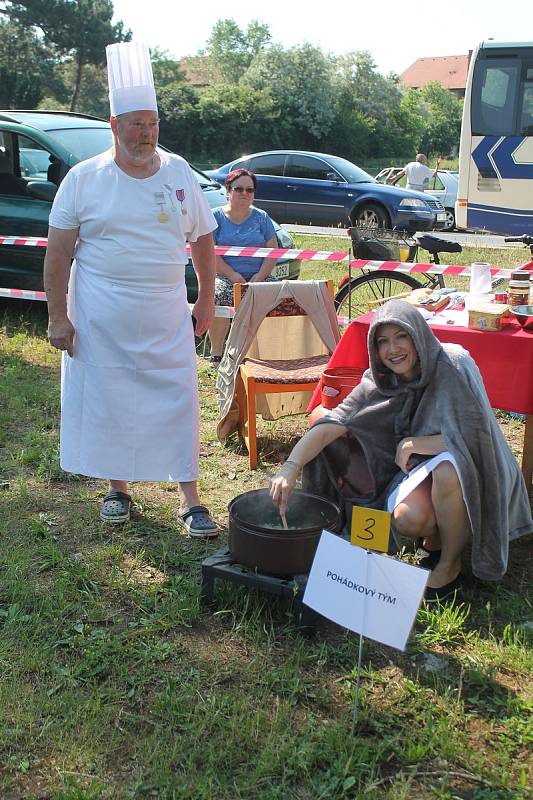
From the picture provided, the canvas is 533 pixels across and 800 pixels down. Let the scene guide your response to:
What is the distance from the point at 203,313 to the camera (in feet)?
12.9

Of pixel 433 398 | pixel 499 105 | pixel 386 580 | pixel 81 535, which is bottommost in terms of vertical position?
pixel 81 535

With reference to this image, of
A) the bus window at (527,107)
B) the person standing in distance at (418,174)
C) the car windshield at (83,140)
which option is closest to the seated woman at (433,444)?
the car windshield at (83,140)

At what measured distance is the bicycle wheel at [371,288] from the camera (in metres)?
6.60

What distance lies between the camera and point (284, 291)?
201 inches

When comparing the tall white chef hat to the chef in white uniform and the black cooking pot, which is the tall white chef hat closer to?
the chef in white uniform

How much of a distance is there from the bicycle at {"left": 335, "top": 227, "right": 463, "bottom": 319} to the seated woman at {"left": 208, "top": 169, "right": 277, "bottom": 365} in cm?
67

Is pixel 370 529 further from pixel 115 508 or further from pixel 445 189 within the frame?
pixel 445 189

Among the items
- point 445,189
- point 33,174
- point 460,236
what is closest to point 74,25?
point 445,189

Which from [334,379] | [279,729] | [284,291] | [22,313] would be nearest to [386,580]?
[279,729]

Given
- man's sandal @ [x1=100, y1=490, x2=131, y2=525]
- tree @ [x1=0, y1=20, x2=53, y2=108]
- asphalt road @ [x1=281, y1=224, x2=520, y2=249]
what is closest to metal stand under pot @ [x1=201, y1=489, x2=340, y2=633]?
man's sandal @ [x1=100, y1=490, x2=131, y2=525]

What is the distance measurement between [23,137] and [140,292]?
508 centimetres

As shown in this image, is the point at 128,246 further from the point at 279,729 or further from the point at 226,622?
the point at 279,729

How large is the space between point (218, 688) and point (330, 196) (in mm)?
13452

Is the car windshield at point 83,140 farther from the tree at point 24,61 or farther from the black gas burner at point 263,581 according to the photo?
the tree at point 24,61
